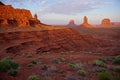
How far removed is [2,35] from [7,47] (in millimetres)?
3827

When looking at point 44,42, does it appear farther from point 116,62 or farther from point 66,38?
point 116,62

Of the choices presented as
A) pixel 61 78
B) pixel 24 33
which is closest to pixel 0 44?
pixel 24 33

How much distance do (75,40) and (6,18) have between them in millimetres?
16734

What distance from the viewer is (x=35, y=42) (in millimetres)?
33281

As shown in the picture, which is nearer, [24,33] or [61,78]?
[61,78]

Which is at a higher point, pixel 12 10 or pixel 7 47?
pixel 12 10

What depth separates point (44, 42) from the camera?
35312 mm

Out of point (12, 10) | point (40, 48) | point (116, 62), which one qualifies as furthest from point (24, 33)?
point (116, 62)

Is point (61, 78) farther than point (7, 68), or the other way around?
point (7, 68)

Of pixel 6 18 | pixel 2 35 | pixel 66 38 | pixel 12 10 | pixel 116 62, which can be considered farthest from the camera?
pixel 66 38

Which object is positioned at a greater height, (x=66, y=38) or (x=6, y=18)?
(x=6, y=18)

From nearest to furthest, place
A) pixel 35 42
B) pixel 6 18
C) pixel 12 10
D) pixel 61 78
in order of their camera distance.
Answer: pixel 61 78 < pixel 35 42 < pixel 6 18 < pixel 12 10

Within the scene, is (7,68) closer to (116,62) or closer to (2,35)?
(116,62)

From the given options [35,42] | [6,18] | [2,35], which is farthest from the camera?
[6,18]
